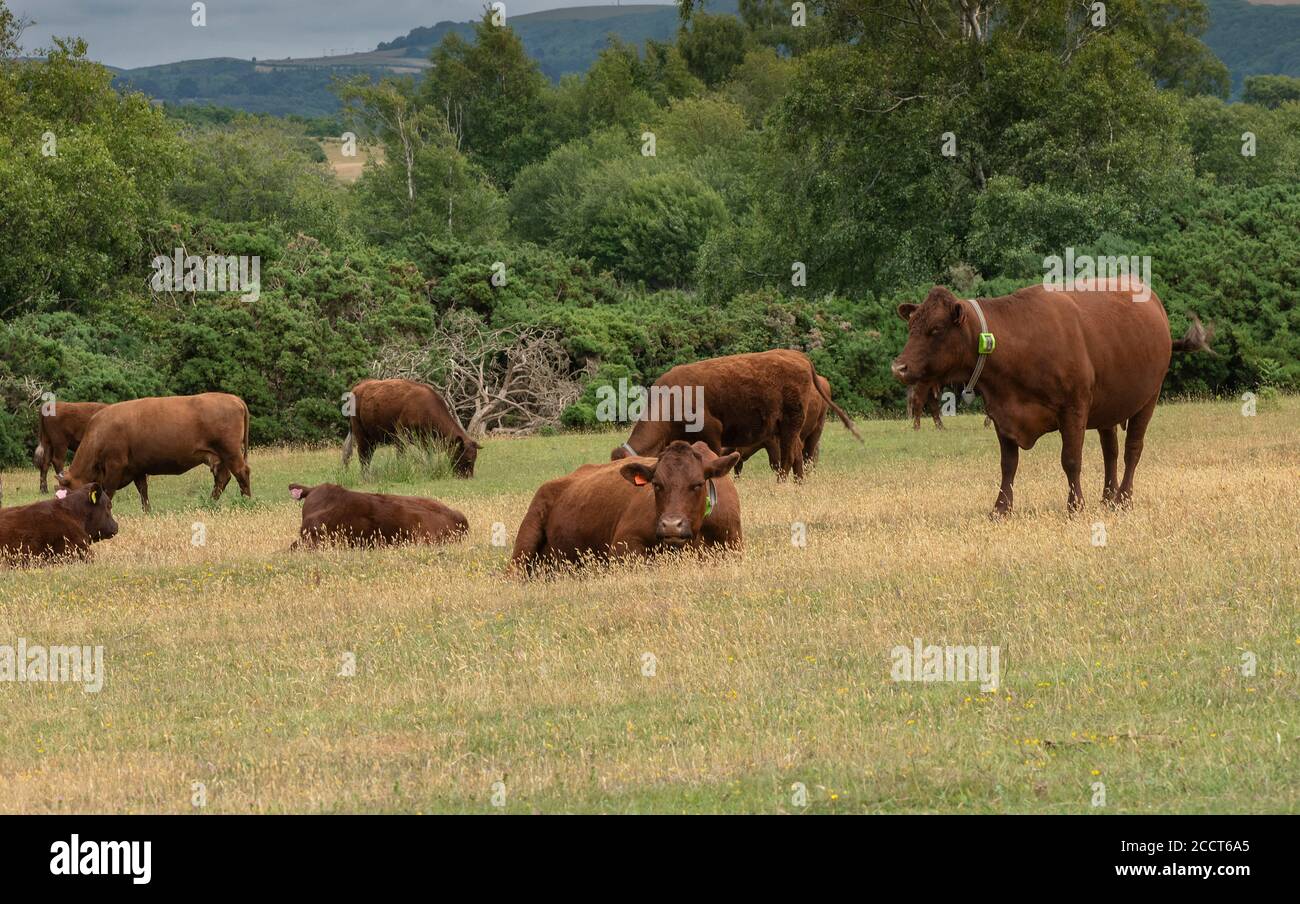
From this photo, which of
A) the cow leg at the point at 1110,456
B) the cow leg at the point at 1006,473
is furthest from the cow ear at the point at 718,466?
the cow leg at the point at 1110,456

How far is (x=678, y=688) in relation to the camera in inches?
353

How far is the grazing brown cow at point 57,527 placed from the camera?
51.5 ft

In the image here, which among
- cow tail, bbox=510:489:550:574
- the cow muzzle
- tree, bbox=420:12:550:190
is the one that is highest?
tree, bbox=420:12:550:190

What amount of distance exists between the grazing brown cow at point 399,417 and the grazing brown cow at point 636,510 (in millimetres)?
11280

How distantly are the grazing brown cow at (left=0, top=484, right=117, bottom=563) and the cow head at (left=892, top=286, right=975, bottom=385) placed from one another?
27.0ft

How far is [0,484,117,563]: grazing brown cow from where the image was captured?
15.7 m

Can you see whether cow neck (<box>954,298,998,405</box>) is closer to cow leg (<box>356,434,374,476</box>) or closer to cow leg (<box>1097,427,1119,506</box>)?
cow leg (<box>1097,427,1119,506</box>)

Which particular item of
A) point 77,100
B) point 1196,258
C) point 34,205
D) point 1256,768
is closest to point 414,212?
point 77,100

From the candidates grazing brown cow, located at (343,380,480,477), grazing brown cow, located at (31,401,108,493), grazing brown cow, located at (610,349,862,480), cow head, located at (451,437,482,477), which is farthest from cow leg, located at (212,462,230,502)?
grazing brown cow, located at (610,349,862,480)

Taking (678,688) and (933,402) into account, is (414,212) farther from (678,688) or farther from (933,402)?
(678,688)

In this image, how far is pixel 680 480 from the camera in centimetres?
1221

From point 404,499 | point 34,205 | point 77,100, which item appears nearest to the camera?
point 404,499

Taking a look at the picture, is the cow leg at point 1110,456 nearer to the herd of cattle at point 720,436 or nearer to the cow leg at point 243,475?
the herd of cattle at point 720,436
